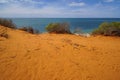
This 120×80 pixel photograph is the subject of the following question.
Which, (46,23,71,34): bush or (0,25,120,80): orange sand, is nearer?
(0,25,120,80): orange sand

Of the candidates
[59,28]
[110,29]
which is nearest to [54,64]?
[59,28]

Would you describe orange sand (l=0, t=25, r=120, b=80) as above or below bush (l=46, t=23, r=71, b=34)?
below

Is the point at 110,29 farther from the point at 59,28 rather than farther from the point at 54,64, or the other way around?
the point at 54,64

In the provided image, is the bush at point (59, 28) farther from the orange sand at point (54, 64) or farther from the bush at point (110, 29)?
the orange sand at point (54, 64)

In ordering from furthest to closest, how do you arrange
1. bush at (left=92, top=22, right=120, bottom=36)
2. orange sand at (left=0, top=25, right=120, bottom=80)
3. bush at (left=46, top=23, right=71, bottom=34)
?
1. bush at (left=46, top=23, right=71, bottom=34)
2. bush at (left=92, top=22, right=120, bottom=36)
3. orange sand at (left=0, top=25, right=120, bottom=80)

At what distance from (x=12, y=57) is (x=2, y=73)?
0.94m

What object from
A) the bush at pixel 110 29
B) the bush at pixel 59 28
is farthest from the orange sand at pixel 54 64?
the bush at pixel 59 28

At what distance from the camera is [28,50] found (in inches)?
229

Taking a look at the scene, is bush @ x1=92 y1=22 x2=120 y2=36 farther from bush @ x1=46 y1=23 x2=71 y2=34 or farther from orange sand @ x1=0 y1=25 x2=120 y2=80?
orange sand @ x1=0 y1=25 x2=120 y2=80

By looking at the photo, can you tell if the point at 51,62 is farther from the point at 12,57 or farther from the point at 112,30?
the point at 112,30

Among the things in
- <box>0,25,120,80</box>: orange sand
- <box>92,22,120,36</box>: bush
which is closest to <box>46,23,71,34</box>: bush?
<box>92,22,120,36</box>: bush

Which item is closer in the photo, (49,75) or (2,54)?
(49,75)

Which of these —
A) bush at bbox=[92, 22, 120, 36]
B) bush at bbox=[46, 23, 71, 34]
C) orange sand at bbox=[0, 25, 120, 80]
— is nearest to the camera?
orange sand at bbox=[0, 25, 120, 80]

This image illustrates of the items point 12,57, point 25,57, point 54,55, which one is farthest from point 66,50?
point 12,57
